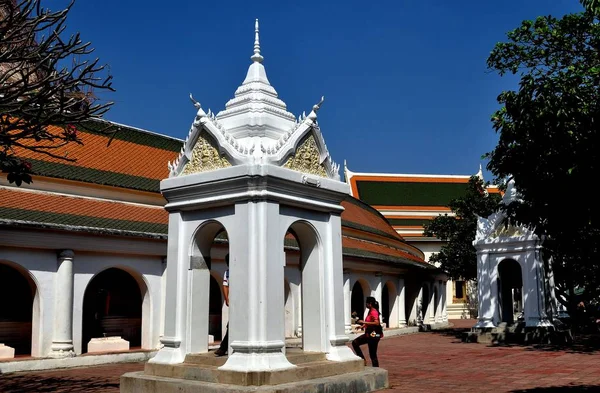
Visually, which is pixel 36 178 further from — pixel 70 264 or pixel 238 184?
pixel 238 184

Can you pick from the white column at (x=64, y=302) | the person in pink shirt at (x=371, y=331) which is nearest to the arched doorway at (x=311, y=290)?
the person in pink shirt at (x=371, y=331)

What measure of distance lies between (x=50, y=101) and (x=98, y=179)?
Result: 8917 mm

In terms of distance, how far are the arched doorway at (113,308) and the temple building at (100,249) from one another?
0.03 metres

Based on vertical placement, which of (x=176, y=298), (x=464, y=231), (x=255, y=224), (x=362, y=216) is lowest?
(x=176, y=298)

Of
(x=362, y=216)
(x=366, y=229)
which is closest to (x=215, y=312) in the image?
(x=366, y=229)

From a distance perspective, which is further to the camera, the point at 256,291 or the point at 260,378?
the point at 256,291

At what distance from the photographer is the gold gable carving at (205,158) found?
816 centimetres

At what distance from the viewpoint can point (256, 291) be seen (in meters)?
7.44

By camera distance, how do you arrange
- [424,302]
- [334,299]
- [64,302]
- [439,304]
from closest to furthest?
[334,299] < [64,302] < [439,304] < [424,302]

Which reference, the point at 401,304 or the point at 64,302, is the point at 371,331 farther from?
the point at 401,304

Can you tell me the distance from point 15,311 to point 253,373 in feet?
35.1

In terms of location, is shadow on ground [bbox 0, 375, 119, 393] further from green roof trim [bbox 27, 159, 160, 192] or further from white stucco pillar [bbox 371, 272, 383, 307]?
white stucco pillar [bbox 371, 272, 383, 307]

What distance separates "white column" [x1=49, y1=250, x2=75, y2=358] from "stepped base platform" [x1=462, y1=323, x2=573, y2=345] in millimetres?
11317

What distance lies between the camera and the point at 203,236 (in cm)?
851
